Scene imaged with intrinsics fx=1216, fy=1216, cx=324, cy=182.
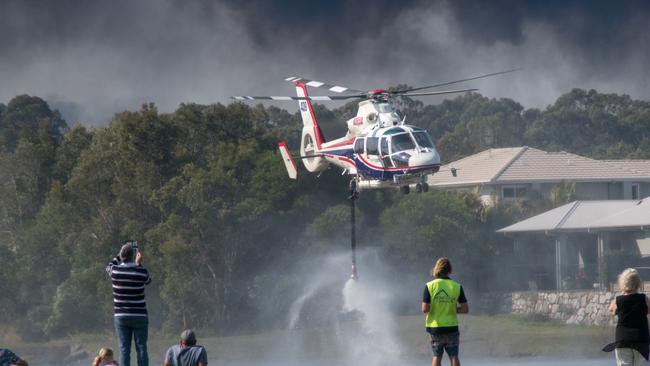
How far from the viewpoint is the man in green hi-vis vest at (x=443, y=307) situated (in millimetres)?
15609

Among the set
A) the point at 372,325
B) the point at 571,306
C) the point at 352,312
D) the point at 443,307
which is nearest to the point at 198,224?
the point at 352,312

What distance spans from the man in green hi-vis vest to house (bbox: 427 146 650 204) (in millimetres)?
49434

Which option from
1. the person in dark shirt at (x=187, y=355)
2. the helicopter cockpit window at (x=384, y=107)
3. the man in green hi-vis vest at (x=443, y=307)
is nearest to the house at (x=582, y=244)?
the helicopter cockpit window at (x=384, y=107)

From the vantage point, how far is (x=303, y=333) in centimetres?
5453

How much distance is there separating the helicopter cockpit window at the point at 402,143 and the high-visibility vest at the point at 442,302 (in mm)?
19918

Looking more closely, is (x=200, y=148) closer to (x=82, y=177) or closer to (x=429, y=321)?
(x=82, y=177)

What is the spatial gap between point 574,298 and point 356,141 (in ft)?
58.1

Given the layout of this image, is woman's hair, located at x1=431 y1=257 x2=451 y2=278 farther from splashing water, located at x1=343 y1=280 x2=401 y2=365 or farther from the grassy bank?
splashing water, located at x1=343 y1=280 x2=401 y2=365

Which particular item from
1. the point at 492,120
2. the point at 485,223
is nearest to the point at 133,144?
the point at 485,223

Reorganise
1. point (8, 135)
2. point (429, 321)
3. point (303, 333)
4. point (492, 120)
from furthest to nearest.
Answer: point (492, 120), point (8, 135), point (303, 333), point (429, 321)

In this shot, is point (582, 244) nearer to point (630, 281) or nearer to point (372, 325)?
point (372, 325)

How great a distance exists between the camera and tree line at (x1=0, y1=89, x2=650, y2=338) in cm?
5588

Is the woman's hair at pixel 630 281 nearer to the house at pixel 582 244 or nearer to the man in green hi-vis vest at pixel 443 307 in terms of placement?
the man in green hi-vis vest at pixel 443 307

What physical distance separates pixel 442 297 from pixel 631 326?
269cm
